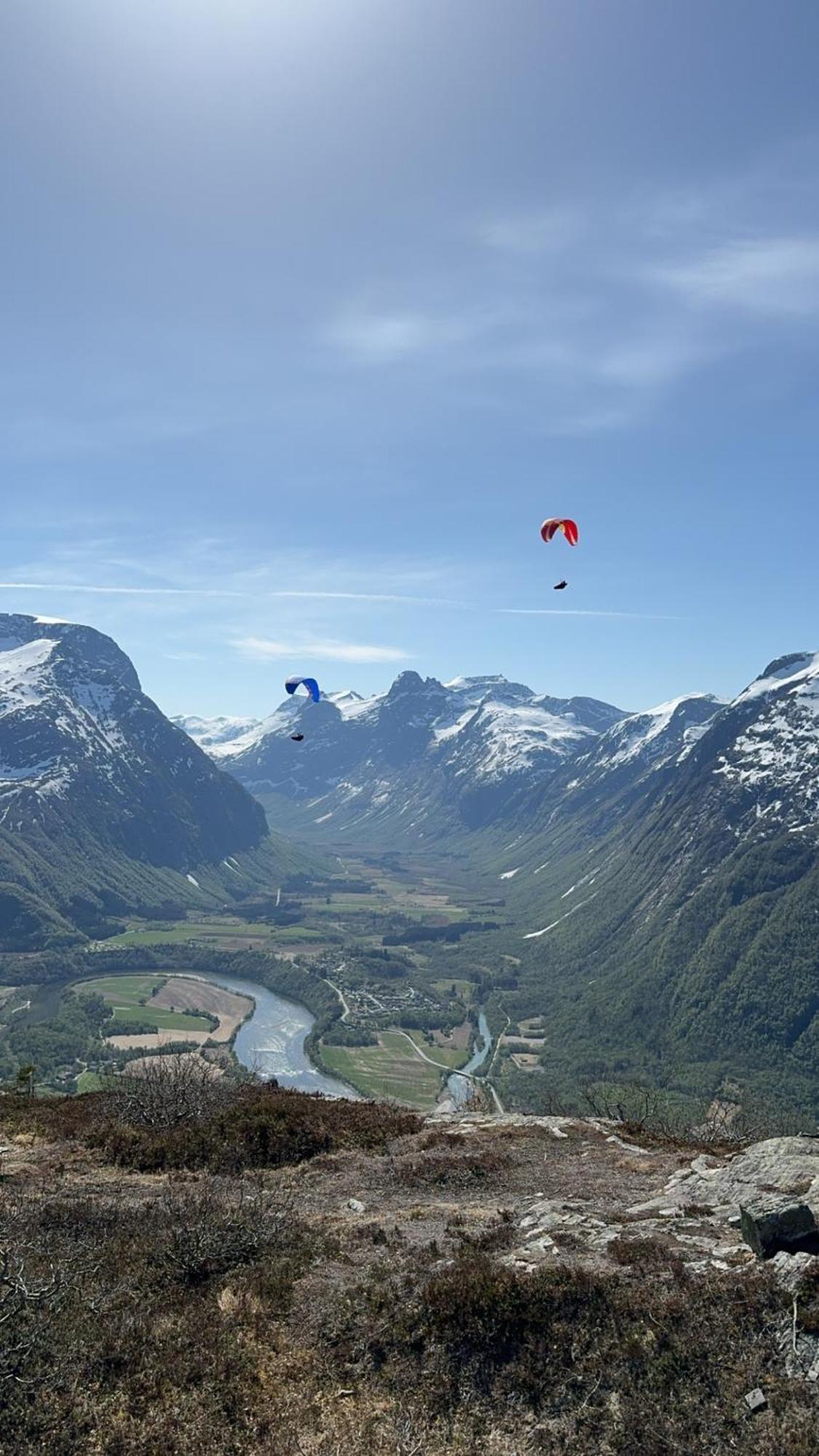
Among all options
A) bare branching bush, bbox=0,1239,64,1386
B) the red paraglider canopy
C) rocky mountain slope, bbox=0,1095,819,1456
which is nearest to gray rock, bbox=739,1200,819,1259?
rocky mountain slope, bbox=0,1095,819,1456

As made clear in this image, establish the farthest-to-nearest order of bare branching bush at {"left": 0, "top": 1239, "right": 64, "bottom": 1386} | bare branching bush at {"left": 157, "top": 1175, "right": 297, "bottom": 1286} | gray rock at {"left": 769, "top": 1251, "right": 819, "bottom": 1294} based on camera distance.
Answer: bare branching bush at {"left": 157, "top": 1175, "right": 297, "bottom": 1286}, gray rock at {"left": 769, "top": 1251, "right": 819, "bottom": 1294}, bare branching bush at {"left": 0, "top": 1239, "right": 64, "bottom": 1386}

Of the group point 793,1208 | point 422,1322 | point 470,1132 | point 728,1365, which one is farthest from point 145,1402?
point 470,1132

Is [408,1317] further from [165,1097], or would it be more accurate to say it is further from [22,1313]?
[165,1097]

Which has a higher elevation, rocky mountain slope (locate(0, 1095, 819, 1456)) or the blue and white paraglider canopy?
the blue and white paraglider canopy

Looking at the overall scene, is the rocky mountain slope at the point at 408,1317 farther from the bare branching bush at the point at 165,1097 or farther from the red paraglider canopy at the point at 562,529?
the red paraglider canopy at the point at 562,529

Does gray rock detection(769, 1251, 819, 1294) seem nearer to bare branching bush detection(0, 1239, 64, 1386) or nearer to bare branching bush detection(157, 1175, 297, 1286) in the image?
bare branching bush detection(157, 1175, 297, 1286)

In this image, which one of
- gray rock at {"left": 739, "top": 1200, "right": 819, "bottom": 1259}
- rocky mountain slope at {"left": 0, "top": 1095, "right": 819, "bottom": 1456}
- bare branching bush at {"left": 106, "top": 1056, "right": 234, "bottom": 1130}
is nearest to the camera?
rocky mountain slope at {"left": 0, "top": 1095, "right": 819, "bottom": 1456}
